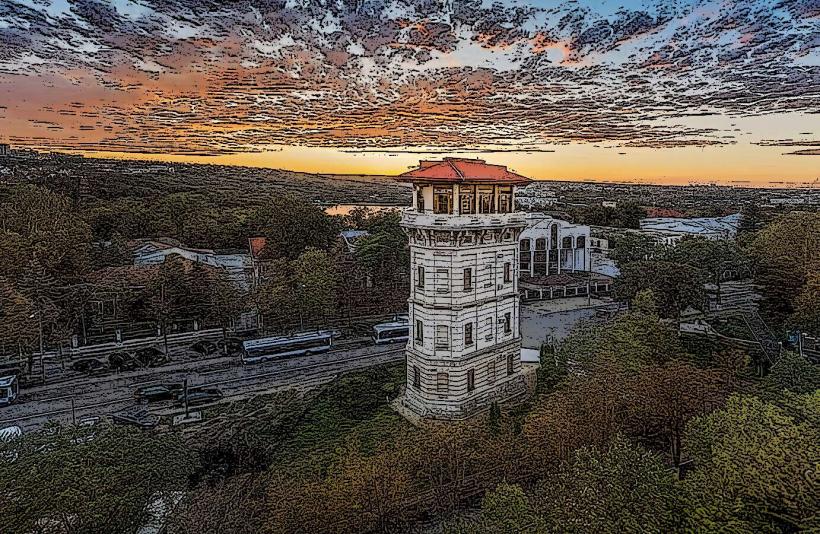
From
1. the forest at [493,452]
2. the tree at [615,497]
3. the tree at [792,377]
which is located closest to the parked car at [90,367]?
the forest at [493,452]

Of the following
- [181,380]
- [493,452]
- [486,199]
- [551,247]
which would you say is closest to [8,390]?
[181,380]

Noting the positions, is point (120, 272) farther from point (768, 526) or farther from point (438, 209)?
point (768, 526)

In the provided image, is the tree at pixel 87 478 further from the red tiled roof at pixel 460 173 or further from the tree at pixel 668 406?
the tree at pixel 668 406

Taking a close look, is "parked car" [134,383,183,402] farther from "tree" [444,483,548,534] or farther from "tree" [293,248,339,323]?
"tree" [444,483,548,534]

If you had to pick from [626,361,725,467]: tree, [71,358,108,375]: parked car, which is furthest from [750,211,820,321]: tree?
[71,358,108,375]: parked car

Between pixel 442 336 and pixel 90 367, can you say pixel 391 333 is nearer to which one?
pixel 442 336
